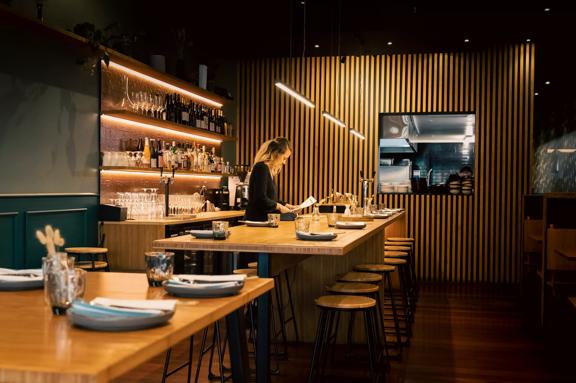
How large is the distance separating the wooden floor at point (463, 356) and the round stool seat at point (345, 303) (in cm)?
72

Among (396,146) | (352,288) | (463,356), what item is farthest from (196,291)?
(396,146)

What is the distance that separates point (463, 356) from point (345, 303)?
1.68 metres

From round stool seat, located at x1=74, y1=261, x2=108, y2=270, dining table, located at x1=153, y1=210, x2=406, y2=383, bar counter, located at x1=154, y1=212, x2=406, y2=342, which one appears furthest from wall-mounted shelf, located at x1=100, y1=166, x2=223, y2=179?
bar counter, located at x1=154, y1=212, x2=406, y2=342

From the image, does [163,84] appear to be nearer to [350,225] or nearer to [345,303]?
[350,225]

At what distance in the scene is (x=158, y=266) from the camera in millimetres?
2064

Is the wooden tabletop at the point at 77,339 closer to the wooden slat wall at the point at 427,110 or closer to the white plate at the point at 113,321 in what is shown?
the white plate at the point at 113,321

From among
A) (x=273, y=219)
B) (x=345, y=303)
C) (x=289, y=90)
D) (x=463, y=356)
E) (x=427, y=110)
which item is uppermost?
(x=427, y=110)

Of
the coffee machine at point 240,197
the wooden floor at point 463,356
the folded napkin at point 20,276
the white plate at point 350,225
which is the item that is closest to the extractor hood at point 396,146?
the coffee machine at point 240,197

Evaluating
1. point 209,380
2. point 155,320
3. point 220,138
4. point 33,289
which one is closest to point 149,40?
point 220,138

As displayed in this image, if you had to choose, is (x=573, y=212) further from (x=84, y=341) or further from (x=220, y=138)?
(x=84, y=341)

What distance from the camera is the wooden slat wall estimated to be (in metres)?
8.92

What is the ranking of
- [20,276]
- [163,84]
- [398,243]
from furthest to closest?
[163,84]
[398,243]
[20,276]

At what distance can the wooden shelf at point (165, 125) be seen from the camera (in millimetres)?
6273

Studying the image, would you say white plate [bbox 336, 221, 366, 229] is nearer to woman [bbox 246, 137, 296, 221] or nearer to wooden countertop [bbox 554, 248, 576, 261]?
woman [bbox 246, 137, 296, 221]
